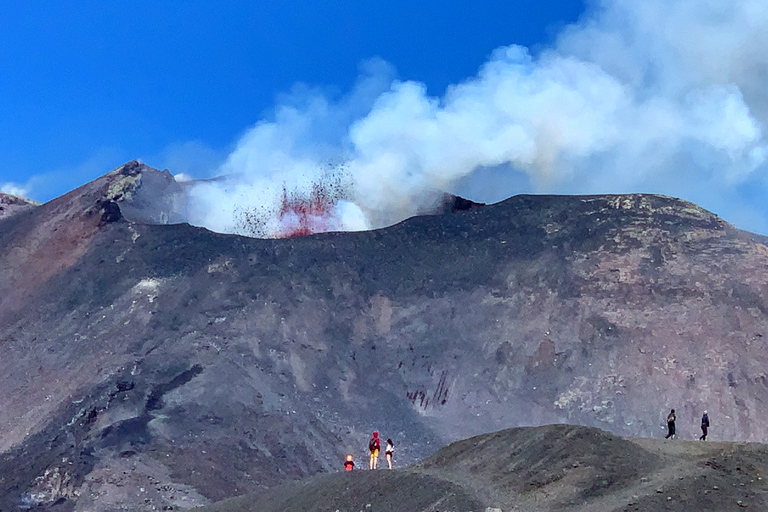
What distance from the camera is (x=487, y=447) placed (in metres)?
21.2

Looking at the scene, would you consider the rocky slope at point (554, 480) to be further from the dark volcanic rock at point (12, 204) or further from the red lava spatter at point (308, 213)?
the dark volcanic rock at point (12, 204)

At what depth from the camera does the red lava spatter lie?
183 feet

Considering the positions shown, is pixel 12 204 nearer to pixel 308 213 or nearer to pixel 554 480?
pixel 308 213

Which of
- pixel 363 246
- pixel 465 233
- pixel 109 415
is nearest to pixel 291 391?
pixel 109 415

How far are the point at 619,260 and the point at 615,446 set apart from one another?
2730 cm

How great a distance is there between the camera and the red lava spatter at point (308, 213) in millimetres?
55719

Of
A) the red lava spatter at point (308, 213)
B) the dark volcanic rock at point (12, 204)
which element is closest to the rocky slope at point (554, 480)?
the red lava spatter at point (308, 213)

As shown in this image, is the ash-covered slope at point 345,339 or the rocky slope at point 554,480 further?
the ash-covered slope at point 345,339

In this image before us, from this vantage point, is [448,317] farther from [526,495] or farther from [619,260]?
[526,495]

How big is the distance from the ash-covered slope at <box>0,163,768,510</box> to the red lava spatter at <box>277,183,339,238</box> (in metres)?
6.85

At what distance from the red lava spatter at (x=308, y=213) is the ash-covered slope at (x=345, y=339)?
6.85 metres

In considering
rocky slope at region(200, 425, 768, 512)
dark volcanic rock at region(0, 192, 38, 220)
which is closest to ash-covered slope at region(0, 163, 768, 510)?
rocky slope at region(200, 425, 768, 512)

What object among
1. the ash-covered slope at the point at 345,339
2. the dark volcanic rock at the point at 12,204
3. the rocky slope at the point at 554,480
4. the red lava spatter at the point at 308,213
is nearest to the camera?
the rocky slope at the point at 554,480

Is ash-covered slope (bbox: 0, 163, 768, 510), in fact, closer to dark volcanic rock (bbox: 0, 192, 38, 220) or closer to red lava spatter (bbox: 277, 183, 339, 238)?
red lava spatter (bbox: 277, 183, 339, 238)
